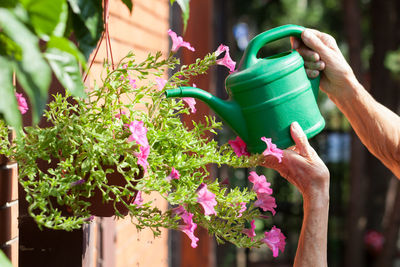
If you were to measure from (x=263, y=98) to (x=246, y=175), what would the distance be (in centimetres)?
559

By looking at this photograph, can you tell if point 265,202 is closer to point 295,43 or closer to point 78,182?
point 78,182

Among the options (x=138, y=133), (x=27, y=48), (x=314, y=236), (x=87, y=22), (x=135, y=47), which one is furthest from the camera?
(x=135, y=47)

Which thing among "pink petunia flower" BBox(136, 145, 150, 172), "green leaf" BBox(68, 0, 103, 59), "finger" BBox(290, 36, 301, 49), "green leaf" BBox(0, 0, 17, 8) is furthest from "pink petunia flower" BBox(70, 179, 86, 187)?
"finger" BBox(290, 36, 301, 49)

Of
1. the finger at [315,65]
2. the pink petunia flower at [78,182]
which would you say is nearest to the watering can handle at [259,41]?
the finger at [315,65]

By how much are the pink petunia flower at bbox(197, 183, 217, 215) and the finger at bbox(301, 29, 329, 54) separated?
0.67 m

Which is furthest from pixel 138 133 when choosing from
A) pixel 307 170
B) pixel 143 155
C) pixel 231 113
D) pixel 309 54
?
pixel 309 54

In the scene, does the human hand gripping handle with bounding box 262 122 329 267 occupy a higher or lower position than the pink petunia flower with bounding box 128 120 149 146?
lower

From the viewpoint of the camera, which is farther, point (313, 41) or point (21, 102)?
point (313, 41)

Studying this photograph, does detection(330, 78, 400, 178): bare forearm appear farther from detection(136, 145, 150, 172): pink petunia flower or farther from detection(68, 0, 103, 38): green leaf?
detection(68, 0, 103, 38): green leaf

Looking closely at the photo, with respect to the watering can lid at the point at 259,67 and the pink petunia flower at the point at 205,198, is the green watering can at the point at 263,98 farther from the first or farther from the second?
the pink petunia flower at the point at 205,198

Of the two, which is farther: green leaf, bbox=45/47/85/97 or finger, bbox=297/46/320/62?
finger, bbox=297/46/320/62

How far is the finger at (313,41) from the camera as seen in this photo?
4.42 feet

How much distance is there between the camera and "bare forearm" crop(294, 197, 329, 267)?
127cm

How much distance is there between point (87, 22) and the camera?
67 cm
